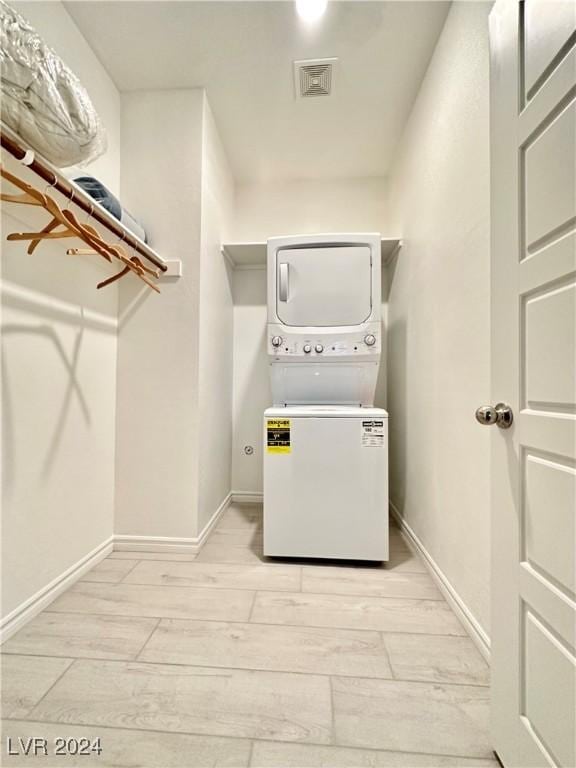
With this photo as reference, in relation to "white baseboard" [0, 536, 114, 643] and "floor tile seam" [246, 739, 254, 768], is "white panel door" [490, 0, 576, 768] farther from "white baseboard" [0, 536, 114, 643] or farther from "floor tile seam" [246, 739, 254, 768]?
"white baseboard" [0, 536, 114, 643]

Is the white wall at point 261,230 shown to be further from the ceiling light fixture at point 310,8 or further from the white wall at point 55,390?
the ceiling light fixture at point 310,8

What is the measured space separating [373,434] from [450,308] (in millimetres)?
676

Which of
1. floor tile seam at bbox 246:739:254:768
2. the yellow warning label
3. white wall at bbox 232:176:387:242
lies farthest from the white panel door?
white wall at bbox 232:176:387:242

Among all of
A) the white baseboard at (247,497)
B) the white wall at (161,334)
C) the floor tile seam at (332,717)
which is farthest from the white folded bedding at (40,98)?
the white baseboard at (247,497)

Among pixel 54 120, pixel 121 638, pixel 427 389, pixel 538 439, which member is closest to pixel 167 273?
pixel 54 120

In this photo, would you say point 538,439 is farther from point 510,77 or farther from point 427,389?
point 427,389

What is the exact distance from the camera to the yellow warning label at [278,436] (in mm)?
1648

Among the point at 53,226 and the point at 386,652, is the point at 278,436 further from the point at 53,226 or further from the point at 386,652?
the point at 53,226

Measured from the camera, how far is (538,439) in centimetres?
64

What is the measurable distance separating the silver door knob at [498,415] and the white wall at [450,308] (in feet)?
1.25

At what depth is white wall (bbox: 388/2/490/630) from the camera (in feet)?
3.72

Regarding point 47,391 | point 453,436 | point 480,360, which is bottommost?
point 453,436

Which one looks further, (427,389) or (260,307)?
(260,307)

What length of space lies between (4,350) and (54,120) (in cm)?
73
